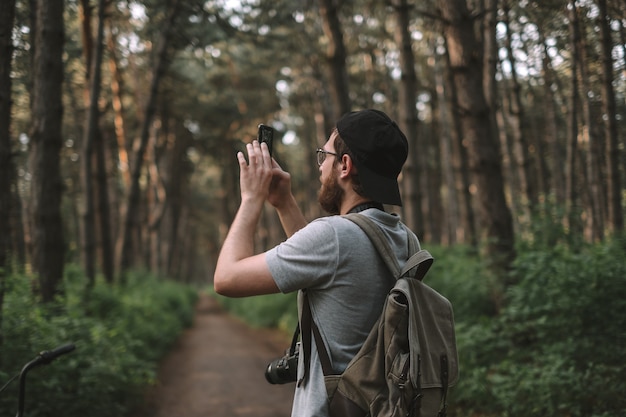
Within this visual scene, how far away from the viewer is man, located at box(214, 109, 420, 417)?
82.0 inches

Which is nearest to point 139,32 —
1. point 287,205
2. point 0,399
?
point 0,399

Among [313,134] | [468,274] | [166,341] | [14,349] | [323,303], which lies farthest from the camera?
[313,134]

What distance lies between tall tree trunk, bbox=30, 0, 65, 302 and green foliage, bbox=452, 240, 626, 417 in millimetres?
5829

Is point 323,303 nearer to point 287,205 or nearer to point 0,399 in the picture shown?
point 287,205

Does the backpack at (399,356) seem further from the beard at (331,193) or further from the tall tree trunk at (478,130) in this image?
the tall tree trunk at (478,130)

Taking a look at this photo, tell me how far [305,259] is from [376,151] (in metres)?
0.50

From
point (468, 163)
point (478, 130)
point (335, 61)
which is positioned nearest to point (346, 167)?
point (478, 130)

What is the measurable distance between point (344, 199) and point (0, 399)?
14.0ft

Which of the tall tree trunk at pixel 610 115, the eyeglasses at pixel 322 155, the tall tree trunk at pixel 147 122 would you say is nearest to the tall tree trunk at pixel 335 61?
the tall tree trunk at pixel 147 122

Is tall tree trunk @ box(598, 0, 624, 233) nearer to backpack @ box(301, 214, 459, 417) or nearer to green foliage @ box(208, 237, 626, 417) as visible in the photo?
green foliage @ box(208, 237, 626, 417)

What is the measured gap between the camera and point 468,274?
28.8ft

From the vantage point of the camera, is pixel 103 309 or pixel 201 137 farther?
pixel 201 137

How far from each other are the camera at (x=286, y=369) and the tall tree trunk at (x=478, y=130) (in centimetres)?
567

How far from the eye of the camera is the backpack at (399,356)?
6.51 ft
